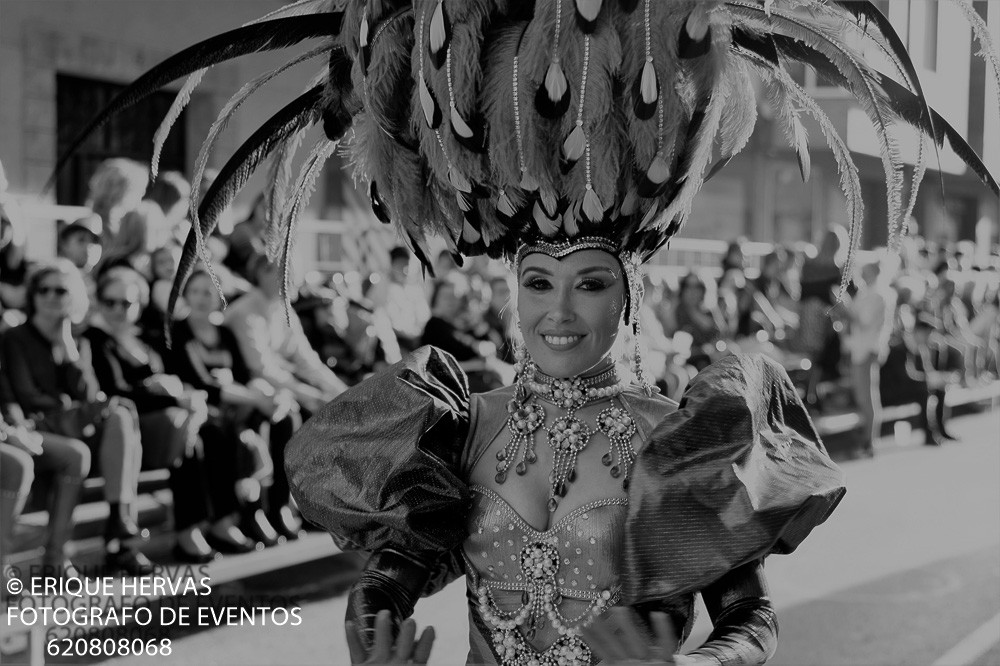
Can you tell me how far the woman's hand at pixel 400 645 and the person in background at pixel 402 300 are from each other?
4061mm

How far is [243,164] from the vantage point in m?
1.93

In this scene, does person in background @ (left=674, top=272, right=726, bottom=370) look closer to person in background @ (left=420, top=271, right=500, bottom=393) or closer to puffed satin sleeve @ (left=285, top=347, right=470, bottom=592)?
person in background @ (left=420, top=271, right=500, bottom=393)

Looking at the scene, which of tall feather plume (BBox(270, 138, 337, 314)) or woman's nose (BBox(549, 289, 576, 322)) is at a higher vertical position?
tall feather plume (BBox(270, 138, 337, 314))

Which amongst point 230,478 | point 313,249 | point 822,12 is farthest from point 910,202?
point 313,249

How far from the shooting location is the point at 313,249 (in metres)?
6.61

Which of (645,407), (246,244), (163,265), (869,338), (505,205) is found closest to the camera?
(505,205)

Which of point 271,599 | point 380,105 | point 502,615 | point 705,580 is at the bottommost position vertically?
point 271,599

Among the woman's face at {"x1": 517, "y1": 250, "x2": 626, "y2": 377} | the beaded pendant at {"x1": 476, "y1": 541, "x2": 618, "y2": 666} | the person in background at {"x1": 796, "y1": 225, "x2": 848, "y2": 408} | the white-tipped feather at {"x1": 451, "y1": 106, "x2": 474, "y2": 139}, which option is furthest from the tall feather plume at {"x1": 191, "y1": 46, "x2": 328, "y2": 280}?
the person in background at {"x1": 796, "y1": 225, "x2": 848, "y2": 408}

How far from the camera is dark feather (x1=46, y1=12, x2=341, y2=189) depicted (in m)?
1.81

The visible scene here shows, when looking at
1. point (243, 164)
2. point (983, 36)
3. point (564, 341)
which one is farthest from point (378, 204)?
point (983, 36)

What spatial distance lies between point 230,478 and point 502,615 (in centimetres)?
311

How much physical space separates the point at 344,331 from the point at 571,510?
381cm

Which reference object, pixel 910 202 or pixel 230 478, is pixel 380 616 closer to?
pixel 910 202

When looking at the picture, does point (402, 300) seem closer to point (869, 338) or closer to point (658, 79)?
point (658, 79)
